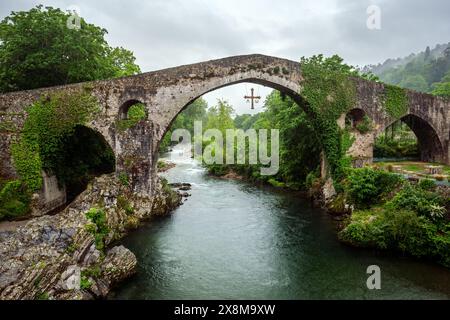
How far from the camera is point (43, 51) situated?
17.2 m

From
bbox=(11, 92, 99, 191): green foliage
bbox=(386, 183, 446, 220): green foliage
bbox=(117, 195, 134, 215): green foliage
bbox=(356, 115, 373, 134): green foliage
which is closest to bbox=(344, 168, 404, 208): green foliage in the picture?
bbox=(386, 183, 446, 220): green foliage

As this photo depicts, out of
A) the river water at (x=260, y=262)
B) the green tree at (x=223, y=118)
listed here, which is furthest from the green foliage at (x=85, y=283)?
the green tree at (x=223, y=118)

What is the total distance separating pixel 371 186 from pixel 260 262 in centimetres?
578

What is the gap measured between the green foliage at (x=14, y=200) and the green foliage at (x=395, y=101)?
62.9 ft

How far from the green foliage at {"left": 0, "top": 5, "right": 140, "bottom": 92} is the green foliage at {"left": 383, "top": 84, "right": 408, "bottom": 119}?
1626 cm

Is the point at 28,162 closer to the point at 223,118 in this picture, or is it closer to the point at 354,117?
the point at 354,117

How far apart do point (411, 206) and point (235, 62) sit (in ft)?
33.6

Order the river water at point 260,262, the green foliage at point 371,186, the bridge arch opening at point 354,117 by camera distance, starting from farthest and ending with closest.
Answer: the bridge arch opening at point 354,117, the green foliage at point 371,186, the river water at point 260,262

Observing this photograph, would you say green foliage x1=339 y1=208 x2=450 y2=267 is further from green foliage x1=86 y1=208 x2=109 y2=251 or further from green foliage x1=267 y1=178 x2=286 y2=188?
green foliage x1=267 y1=178 x2=286 y2=188

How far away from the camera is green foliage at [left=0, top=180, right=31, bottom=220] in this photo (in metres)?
14.7

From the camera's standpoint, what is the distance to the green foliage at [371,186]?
13.8 meters

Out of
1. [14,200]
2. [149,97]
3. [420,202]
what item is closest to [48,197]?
[14,200]

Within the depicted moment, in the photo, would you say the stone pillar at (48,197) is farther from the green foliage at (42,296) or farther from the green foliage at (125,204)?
the green foliage at (42,296)
